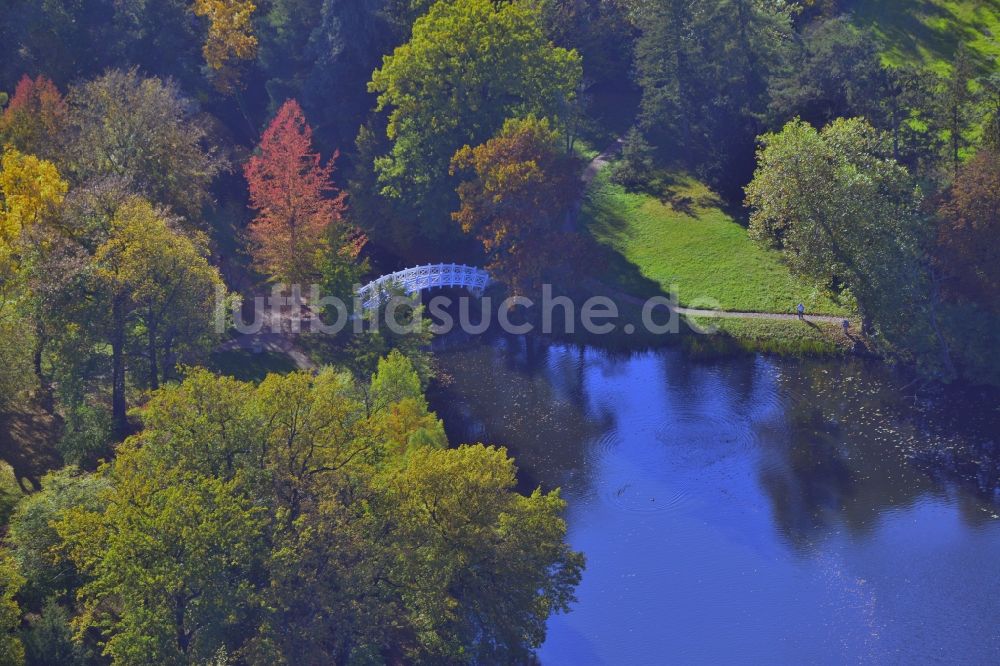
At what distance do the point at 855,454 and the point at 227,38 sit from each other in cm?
5776

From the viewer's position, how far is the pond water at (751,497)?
54.6 m

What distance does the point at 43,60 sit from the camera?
302ft

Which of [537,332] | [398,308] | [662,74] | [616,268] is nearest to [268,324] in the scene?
[398,308]

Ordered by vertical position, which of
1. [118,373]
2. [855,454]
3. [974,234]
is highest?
[974,234]

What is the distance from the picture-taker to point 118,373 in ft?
211

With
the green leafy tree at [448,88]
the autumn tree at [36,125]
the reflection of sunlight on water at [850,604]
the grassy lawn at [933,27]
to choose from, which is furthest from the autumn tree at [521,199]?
the grassy lawn at [933,27]

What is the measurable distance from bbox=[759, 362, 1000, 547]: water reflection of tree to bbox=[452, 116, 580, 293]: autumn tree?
57.1 feet

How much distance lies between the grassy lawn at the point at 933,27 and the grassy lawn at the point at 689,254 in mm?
25359

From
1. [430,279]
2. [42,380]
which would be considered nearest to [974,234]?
[430,279]

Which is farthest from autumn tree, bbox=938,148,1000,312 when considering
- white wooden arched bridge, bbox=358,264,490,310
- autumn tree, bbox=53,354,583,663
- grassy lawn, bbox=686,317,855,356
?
autumn tree, bbox=53,354,583,663

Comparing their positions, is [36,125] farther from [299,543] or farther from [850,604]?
[850,604]

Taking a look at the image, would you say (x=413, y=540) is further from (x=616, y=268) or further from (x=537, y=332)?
(x=616, y=268)

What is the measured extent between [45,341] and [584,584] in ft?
99.6

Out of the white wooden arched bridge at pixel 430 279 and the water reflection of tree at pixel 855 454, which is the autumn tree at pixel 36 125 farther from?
the water reflection of tree at pixel 855 454
